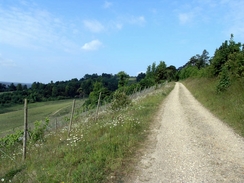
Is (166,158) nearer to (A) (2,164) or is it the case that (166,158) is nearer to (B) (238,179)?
(B) (238,179)

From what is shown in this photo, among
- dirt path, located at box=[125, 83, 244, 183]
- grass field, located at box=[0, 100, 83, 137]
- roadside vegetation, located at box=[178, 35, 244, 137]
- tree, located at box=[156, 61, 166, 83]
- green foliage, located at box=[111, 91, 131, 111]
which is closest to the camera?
dirt path, located at box=[125, 83, 244, 183]

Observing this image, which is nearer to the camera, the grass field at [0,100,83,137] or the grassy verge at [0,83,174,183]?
the grassy verge at [0,83,174,183]

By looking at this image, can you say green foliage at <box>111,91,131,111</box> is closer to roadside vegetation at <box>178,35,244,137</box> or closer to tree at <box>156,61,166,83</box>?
roadside vegetation at <box>178,35,244,137</box>

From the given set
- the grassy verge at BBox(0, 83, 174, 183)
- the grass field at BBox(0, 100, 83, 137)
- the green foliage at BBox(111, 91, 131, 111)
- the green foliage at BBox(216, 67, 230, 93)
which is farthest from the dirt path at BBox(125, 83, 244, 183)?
the grass field at BBox(0, 100, 83, 137)

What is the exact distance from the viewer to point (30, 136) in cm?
920

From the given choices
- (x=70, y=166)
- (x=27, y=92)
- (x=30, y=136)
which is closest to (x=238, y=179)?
(x=70, y=166)

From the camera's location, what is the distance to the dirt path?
4280mm

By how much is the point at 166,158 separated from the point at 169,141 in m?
1.57

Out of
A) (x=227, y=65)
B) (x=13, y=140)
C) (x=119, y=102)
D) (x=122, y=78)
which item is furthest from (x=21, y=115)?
(x=227, y=65)

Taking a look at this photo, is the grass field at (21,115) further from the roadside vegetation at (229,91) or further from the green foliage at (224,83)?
the green foliage at (224,83)

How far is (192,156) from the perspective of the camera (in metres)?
5.37

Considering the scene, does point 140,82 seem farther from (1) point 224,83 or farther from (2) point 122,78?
(1) point 224,83

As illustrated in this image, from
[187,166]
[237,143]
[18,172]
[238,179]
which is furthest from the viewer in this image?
[237,143]

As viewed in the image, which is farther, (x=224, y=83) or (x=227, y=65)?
(x=227, y=65)
